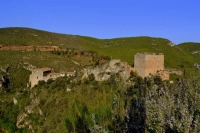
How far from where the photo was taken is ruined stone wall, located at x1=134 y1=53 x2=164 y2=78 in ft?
92.7

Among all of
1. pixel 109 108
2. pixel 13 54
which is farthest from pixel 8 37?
pixel 109 108

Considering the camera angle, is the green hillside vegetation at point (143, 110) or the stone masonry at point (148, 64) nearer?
the green hillside vegetation at point (143, 110)

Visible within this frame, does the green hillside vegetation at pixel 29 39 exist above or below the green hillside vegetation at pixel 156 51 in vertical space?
above

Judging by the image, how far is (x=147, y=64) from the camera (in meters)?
28.3

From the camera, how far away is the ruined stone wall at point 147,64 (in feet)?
92.7

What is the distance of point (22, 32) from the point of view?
8369 cm

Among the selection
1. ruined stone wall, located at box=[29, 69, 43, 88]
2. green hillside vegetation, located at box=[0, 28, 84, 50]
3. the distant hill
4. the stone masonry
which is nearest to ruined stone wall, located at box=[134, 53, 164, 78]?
the stone masonry

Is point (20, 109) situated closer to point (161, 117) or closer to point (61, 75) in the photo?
point (61, 75)

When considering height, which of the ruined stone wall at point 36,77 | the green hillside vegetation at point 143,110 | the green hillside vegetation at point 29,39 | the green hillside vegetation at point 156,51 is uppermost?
the green hillside vegetation at point 29,39

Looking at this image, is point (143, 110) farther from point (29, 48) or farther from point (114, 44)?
point (114, 44)

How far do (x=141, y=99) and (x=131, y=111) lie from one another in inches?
23.3

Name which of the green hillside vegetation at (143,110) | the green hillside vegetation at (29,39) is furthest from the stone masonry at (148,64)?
the green hillside vegetation at (29,39)

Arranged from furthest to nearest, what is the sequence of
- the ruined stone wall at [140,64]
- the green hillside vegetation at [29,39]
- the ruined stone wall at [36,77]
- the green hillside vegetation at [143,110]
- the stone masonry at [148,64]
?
the green hillside vegetation at [29,39] < the ruined stone wall at [36,77] < the ruined stone wall at [140,64] < the stone masonry at [148,64] < the green hillside vegetation at [143,110]

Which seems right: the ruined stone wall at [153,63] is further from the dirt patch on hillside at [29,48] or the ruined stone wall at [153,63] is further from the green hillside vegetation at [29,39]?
the green hillside vegetation at [29,39]
